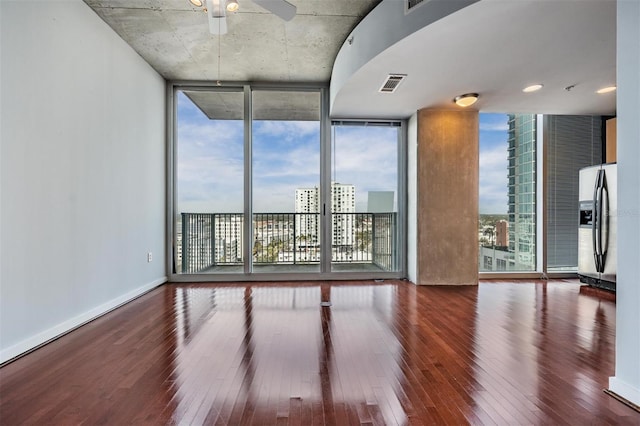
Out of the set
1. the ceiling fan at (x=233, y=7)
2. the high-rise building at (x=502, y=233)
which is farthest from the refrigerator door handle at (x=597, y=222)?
the ceiling fan at (x=233, y=7)

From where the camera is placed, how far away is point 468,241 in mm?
4625

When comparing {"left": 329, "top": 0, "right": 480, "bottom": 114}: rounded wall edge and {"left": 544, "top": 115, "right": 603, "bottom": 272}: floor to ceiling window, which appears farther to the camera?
{"left": 544, "top": 115, "right": 603, "bottom": 272}: floor to ceiling window

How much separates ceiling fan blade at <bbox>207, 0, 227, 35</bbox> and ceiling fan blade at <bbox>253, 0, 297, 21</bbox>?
0.96 ft

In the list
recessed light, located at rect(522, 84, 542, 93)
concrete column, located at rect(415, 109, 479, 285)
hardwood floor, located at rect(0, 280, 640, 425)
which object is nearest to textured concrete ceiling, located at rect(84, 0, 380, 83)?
concrete column, located at rect(415, 109, 479, 285)

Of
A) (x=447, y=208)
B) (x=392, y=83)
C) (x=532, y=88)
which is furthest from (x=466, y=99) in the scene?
(x=447, y=208)

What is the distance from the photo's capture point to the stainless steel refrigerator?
3881 millimetres

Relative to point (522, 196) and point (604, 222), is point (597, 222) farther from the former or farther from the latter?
point (522, 196)

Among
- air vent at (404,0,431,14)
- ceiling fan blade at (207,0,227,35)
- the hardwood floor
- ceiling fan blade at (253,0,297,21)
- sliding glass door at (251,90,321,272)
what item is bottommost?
the hardwood floor

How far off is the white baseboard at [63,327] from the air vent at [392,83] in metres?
3.88

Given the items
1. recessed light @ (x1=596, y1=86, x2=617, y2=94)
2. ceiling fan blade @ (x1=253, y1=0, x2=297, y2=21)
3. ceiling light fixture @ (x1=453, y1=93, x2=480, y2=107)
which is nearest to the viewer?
ceiling fan blade @ (x1=253, y1=0, x2=297, y2=21)

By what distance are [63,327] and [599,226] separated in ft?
19.7

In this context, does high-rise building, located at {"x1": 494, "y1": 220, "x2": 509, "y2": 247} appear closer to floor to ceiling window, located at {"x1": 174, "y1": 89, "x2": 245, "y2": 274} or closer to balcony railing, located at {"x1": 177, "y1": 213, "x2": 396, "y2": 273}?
balcony railing, located at {"x1": 177, "y1": 213, "x2": 396, "y2": 273}

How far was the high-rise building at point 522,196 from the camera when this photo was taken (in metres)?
5.05

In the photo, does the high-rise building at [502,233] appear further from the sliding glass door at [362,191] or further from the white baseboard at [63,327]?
the white baseboard at [63,327]
